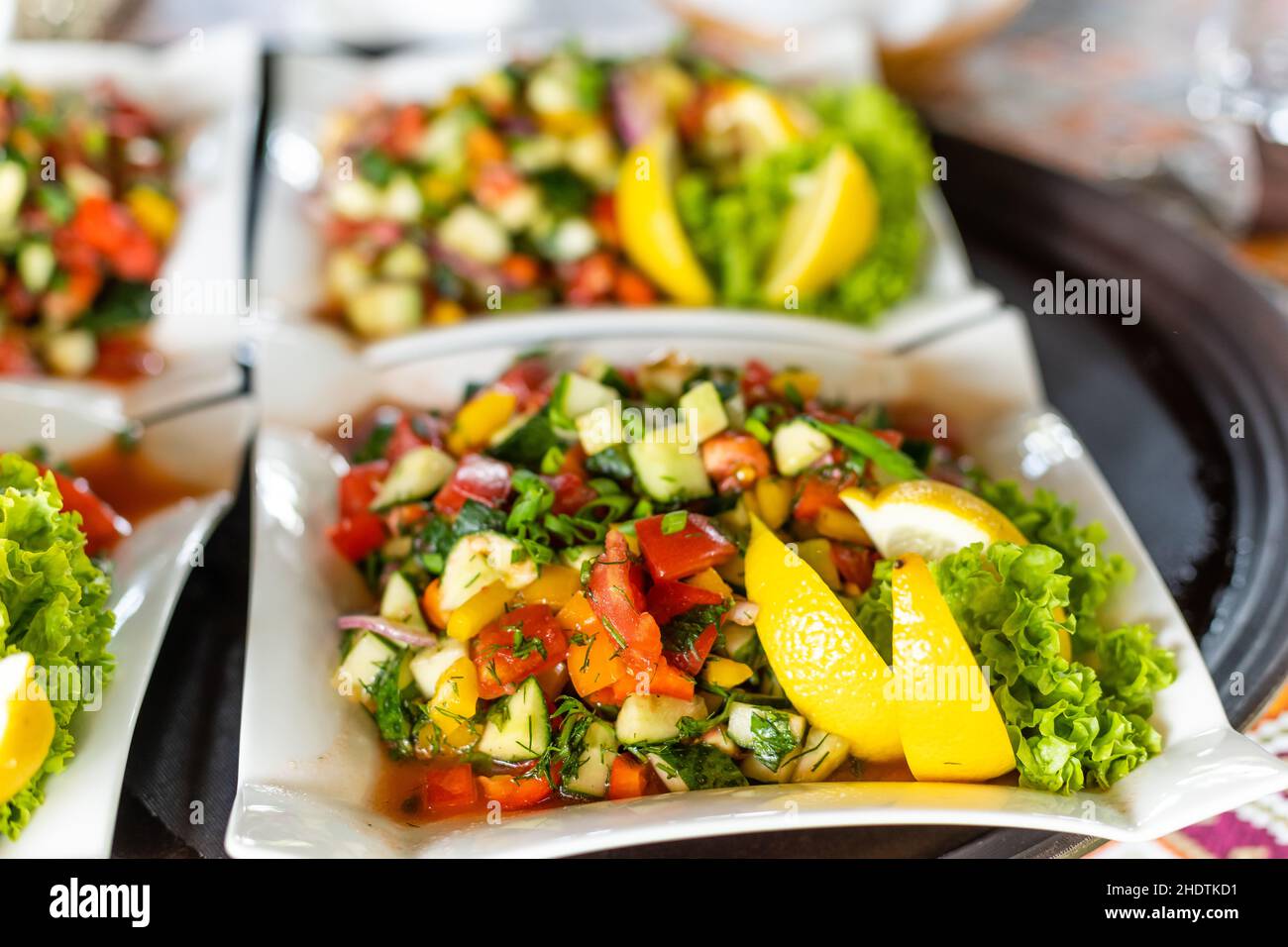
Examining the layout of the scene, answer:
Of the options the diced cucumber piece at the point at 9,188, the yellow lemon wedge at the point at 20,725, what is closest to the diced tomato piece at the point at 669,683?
the yellow lemon wedge at the point at 20,725

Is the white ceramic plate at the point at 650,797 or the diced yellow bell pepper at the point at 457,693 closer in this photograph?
the white ceramic plate at the point at 650,797

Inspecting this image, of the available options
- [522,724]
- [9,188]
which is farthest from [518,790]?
[9,188]

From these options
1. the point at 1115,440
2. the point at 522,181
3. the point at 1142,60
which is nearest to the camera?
the point at 1115,440

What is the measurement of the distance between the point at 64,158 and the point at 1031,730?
2.74 m

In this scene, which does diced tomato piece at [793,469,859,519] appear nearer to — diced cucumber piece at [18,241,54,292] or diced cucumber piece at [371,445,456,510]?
diced cucumber piece at [371,445,456,510]

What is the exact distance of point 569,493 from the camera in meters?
1.96

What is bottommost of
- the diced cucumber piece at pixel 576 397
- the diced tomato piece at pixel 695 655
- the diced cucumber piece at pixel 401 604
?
the diced tomato piece at pixel 695 655

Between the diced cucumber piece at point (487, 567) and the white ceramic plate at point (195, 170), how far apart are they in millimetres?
983

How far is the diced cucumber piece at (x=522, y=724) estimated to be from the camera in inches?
68.2

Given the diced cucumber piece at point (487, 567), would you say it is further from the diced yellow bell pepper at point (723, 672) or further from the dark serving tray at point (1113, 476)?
the dark serving tray at point (1113, 476)

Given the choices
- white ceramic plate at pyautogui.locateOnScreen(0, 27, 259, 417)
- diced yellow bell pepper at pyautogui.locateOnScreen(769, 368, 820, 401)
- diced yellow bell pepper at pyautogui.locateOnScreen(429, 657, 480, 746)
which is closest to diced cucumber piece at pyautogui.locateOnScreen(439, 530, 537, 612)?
diced yellow bell pepper at pyautogui.locateOnScreen(429, 657, 480, 746)

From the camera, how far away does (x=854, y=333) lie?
259cm

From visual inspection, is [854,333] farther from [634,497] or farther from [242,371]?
[242,371]
